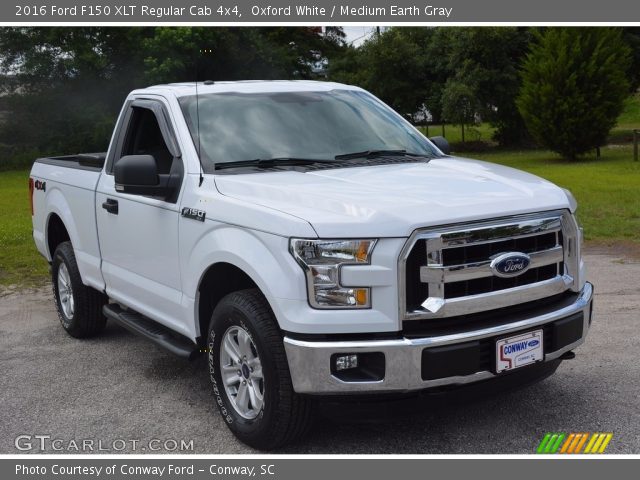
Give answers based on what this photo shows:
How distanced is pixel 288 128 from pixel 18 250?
756 centimetres

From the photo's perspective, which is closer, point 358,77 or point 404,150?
point 404,150

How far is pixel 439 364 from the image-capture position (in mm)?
3846

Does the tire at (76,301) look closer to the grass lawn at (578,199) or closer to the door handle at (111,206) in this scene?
the door handle at (111,206)

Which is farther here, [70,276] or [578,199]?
[578,199]

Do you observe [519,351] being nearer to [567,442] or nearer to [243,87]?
[567,442]

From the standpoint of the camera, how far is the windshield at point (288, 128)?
508 cm

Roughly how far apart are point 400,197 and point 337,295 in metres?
0.62

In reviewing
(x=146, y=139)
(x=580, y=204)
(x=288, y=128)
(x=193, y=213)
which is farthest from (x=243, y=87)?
(x=580, y=204)

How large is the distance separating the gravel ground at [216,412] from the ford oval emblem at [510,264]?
681 millimetres

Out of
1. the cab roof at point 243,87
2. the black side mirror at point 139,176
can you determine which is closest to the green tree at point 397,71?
the cab roof at point 243,87

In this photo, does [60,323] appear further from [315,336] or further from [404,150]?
[315,336]

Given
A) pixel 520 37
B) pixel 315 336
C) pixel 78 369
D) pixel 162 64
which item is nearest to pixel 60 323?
pixel 78 369

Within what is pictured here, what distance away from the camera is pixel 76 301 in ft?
22.0

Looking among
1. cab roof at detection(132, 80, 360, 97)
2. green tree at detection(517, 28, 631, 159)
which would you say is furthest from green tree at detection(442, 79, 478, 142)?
cab roof at detection(132, 80, 360, 97)
